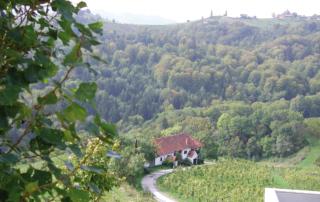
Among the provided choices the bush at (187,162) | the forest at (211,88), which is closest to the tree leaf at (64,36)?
the forest at (211,88)

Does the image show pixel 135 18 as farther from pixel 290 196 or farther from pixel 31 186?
pixel 31 186

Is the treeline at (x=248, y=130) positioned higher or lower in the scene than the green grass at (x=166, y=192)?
lower

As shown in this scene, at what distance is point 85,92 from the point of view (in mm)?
621

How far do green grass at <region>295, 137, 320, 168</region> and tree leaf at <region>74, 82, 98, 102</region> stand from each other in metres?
33.9

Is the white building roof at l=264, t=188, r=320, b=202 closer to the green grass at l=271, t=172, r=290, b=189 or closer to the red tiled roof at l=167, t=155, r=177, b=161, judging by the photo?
the green grass at l=271, t=172, r=290, b=189

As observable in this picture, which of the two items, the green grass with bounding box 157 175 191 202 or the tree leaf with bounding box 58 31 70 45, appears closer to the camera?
the tree leaf with bounding box 58 31 70 45

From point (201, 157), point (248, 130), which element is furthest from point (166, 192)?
point (248, 130)

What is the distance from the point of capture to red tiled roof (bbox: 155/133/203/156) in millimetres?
23281

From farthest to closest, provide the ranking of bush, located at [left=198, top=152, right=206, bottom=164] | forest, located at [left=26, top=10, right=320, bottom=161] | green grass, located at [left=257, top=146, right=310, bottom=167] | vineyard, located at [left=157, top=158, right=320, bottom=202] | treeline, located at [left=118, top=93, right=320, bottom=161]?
forest, located at [left=26, top=10, right=320, bottom=161], treeline, located at [left=118, top=93, right=320, bottom=161], green grass, located at [left=257, top=146, right=310, bottom=167], bush, located at [left=198, top=152, right=206, bottom=164], vineyard, located at [left=157, top=158, right=320, bottom=202]

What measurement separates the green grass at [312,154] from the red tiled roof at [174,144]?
13604mm

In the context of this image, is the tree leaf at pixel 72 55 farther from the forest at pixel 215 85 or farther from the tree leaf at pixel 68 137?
the forest at pixel 215 85

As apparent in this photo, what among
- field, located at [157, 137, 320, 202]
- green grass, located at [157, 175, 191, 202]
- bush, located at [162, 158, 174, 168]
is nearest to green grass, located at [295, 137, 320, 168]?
field, located at [157, 137, 320, 202]

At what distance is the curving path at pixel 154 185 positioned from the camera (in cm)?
1368

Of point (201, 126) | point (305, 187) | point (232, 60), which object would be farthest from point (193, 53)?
point (305, 187)
